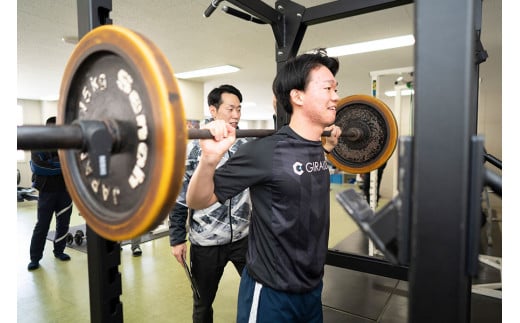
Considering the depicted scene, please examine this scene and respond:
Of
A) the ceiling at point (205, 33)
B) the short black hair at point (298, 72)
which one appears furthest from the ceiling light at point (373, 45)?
the short black hair at point (298, 72)

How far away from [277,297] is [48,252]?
328cm

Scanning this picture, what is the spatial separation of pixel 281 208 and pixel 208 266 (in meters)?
0.72

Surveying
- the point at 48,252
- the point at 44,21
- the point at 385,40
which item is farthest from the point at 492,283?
the point at 44,21

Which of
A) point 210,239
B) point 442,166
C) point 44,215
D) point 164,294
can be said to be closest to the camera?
point 442,166

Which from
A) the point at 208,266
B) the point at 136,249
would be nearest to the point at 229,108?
the point at 208,266

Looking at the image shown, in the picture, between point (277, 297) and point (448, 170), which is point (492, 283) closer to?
point (277, 297)

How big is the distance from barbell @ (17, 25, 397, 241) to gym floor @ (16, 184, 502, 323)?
1.73 metres

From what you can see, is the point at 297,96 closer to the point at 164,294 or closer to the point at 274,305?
the point at 274,305

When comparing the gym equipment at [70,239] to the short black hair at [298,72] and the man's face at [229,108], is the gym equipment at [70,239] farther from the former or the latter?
the short black hair at [298,72]

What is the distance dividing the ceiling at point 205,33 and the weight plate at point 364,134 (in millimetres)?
1069

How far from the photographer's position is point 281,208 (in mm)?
1051

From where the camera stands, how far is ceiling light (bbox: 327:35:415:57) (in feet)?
11.9

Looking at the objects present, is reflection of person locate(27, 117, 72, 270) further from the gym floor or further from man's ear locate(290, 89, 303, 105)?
man's ear locate(290, 89, 303, 105)

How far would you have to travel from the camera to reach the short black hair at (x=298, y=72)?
1.17m
